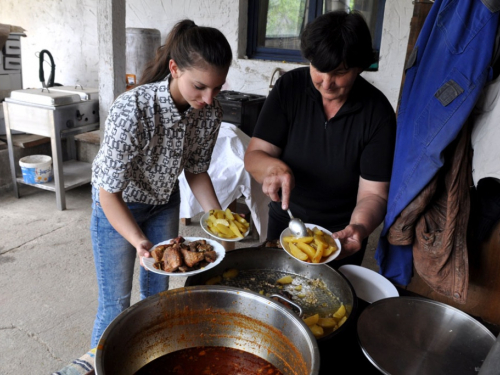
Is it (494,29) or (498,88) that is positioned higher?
(494,29)

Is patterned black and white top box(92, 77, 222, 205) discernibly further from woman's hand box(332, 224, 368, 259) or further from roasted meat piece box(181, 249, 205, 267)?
Answer: woman's hand box(332, 224, 368, 259)

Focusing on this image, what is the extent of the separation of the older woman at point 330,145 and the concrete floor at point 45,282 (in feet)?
4.79

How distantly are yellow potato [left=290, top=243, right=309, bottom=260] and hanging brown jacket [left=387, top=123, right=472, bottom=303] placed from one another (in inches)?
15.7

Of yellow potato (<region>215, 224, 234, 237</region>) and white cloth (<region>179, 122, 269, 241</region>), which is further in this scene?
white cloth (<region>179, 122, 269, 241</region>)

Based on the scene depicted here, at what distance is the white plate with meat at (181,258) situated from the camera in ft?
3.84

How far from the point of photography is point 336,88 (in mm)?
1460

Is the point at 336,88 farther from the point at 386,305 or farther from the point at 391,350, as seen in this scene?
the point at 391,350

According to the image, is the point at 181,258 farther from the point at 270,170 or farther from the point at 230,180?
the point at 230,180

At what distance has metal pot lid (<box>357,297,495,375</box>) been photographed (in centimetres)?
93

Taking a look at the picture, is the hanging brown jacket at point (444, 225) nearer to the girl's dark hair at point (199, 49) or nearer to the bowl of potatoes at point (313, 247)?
the bowl of potatoes at point (313, 247)

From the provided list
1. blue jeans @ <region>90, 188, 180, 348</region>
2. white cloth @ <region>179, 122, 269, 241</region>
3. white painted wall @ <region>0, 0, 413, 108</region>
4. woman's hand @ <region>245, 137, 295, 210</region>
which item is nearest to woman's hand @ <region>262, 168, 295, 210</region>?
woman's hand @ <region>245, 137, 295, 210</region>

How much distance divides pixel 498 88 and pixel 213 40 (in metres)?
0.86

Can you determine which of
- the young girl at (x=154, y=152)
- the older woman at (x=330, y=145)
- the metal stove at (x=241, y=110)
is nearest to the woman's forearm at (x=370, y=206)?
the older woman at (x=330, y=145)

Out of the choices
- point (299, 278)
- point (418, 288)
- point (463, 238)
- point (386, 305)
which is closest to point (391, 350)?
point (386, 305)
